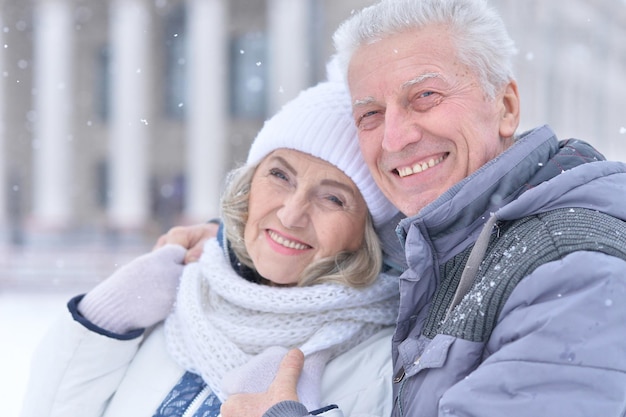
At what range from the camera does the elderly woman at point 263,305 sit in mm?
2121

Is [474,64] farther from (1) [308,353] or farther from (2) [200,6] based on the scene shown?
(2) [200,6]

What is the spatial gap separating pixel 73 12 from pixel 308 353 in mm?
33930

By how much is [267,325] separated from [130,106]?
30728mm

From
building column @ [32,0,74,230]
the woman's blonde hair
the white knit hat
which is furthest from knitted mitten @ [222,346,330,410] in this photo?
building column @ [32,0,74,230]

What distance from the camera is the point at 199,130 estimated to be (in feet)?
104

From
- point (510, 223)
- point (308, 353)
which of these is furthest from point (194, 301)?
point (510, 223)

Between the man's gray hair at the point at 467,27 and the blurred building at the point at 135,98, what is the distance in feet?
84.3

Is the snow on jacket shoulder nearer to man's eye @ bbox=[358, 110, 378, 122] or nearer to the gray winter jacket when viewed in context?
the gray winter jacket

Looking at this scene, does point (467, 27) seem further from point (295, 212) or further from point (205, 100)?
point (205, 100)

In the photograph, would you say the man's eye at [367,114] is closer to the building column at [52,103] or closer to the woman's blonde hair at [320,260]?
the woman's blonde hair at [320,260]

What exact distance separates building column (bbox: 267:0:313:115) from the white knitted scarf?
1070 inches

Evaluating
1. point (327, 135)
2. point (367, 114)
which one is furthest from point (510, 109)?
point (327, 135)

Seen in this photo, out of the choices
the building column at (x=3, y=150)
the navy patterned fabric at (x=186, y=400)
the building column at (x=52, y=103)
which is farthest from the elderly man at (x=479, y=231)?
the building column at (x=3, y=150)

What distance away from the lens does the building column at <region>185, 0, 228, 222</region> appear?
3123 cm
